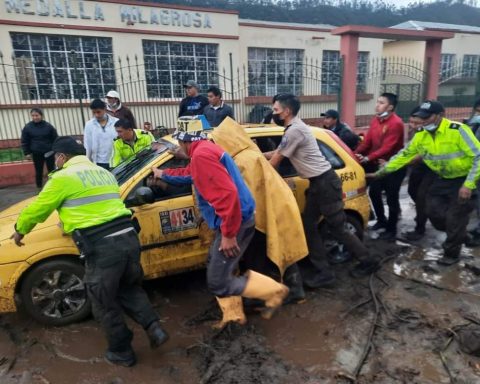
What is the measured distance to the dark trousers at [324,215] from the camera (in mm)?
3797

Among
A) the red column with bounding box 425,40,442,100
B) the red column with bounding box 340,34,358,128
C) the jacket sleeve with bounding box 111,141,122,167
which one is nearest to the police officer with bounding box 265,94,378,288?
the jacket sleeve with bounding box 111,141,122,167

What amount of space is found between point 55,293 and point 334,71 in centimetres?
1763

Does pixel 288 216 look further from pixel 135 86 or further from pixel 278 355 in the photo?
pixel 135 86

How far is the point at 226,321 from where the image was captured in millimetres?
3287

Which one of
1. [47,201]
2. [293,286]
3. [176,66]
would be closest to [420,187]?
[293,286]

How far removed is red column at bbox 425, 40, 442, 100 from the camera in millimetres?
12328

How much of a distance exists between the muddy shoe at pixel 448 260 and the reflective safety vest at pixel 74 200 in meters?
3.46

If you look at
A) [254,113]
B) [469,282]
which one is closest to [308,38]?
[254,113]

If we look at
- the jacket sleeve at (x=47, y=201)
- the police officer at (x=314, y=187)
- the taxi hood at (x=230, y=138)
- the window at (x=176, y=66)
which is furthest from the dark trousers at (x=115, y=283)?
the window at (x=176, y=66)

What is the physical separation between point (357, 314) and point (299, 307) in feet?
1.67

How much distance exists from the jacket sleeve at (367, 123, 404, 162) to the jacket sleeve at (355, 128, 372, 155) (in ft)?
0.86

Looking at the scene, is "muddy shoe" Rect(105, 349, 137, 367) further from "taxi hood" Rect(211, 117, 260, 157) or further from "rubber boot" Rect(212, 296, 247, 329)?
"taxi hood" Rect(211, 117, 260, 157)

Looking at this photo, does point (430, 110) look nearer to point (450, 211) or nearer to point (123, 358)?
→ point (450, 211)

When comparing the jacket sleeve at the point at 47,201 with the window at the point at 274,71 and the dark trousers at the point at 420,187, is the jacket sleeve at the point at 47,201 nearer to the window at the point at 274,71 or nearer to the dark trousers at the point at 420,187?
the dark trousers at the point at 420,187
